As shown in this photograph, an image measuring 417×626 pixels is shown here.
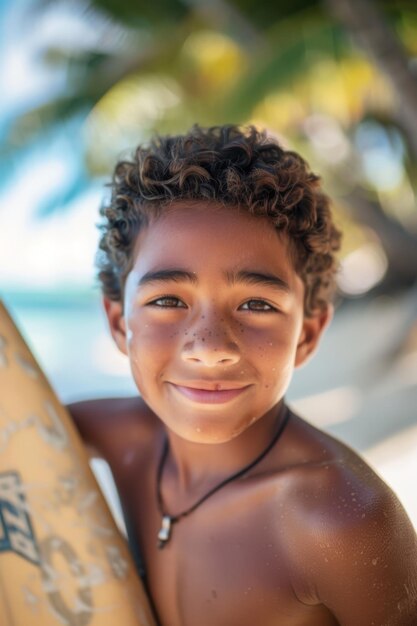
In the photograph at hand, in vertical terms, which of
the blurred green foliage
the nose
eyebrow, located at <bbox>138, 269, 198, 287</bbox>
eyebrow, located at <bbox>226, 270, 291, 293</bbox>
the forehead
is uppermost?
the blurred green foliage

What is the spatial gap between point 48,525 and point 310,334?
0.51m

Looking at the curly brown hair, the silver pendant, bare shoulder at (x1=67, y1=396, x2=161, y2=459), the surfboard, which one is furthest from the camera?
bare shoulder at (x1=67, y1=396, x2=161, y2=459)

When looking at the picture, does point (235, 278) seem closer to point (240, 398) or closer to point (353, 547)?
point (240, 398)

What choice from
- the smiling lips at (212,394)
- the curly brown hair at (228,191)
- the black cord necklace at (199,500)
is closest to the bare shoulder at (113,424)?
the black cord necklace at (199,500)

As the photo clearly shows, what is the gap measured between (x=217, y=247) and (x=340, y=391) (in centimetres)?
537

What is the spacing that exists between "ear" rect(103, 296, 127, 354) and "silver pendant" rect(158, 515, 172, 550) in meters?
0.27

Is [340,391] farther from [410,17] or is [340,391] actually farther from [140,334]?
[140,334]

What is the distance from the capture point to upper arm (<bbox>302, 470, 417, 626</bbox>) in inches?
37.0

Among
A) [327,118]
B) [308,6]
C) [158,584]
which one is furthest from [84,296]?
[158,584]

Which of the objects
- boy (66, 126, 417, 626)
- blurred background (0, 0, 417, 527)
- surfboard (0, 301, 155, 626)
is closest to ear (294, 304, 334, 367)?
boy (66, 126, 417, 626)

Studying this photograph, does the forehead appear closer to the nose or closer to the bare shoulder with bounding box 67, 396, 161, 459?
the nose

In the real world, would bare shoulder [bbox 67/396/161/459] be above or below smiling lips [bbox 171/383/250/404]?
below

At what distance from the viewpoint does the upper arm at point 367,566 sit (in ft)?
3.08

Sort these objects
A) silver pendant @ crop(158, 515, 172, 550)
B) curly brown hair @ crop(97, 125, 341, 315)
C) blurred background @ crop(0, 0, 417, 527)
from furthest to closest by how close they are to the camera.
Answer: blurred background @ crop(0, 0, 417, 527) → silver pendant @ crop(158, 515, 172, 550) → curly brown hair @ crop(97, 125, 341, 315)
